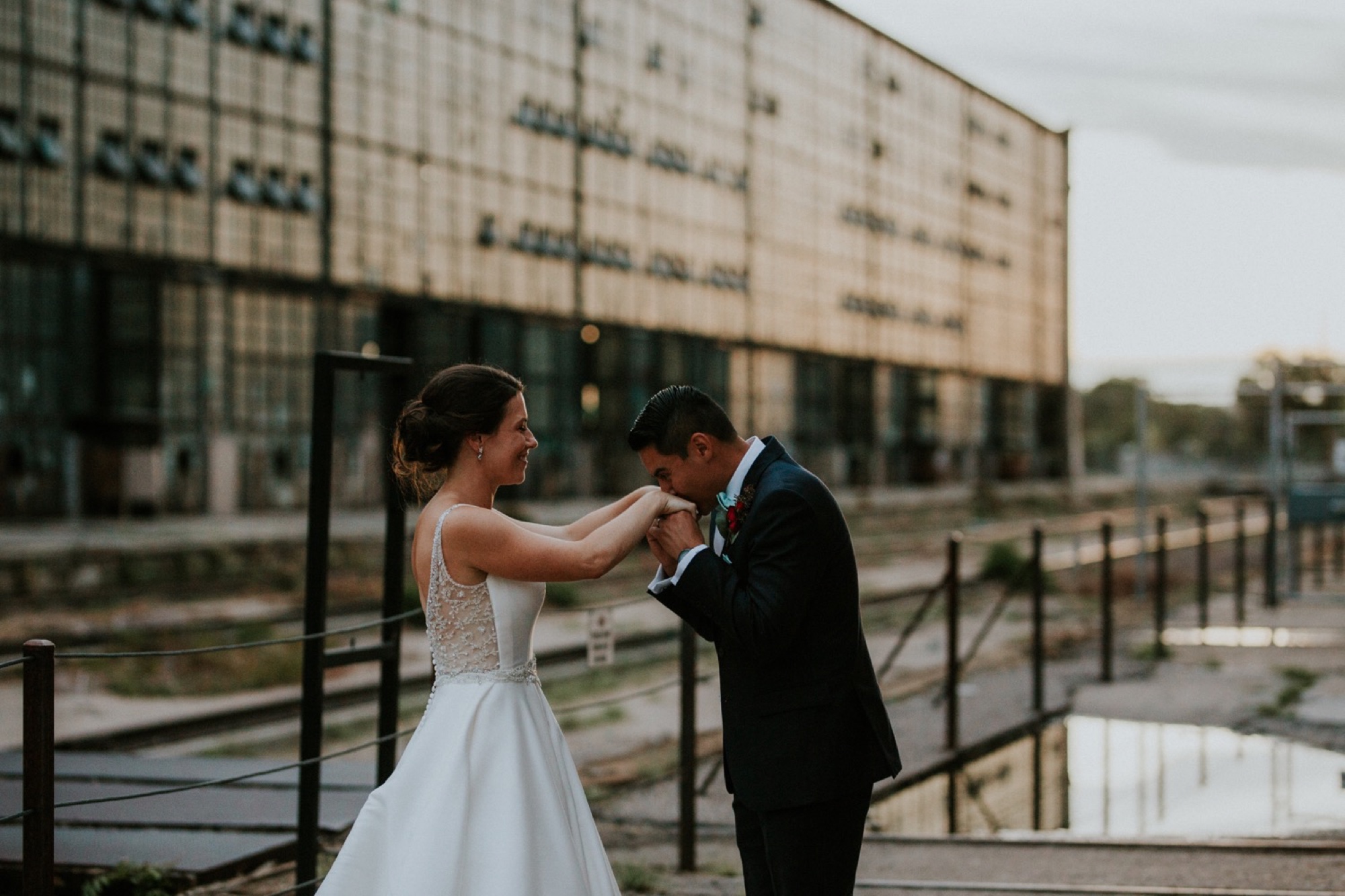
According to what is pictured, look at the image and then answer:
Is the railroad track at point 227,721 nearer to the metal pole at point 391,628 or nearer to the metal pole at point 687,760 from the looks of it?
the metal pole at point 687,760

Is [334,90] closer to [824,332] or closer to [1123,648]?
[824,332]

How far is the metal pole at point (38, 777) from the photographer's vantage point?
418cm

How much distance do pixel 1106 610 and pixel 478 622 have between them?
9903 mm

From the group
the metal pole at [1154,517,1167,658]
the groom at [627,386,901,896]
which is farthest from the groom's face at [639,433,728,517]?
the metal pole at [1154,517,1167,658]

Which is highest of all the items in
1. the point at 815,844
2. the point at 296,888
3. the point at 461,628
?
the point at 461,628

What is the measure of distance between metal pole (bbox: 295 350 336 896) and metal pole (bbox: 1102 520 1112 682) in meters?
8.43

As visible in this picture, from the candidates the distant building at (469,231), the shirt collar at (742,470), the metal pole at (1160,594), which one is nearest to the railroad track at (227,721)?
the metal pole at (1160,594)

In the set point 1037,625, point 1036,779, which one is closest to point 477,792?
point 1036,779

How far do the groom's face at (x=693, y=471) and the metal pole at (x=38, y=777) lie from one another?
1848 millimetres

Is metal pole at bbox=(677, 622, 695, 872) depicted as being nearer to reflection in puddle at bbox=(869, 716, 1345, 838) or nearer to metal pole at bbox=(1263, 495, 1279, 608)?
reflection in puddle at bbox=(869, 716, 1345, 838)

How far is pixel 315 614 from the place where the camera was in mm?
5570

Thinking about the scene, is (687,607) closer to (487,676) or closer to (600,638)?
(487,676)

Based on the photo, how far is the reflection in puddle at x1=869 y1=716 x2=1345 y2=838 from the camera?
7.77m

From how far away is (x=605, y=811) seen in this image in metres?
8.55
